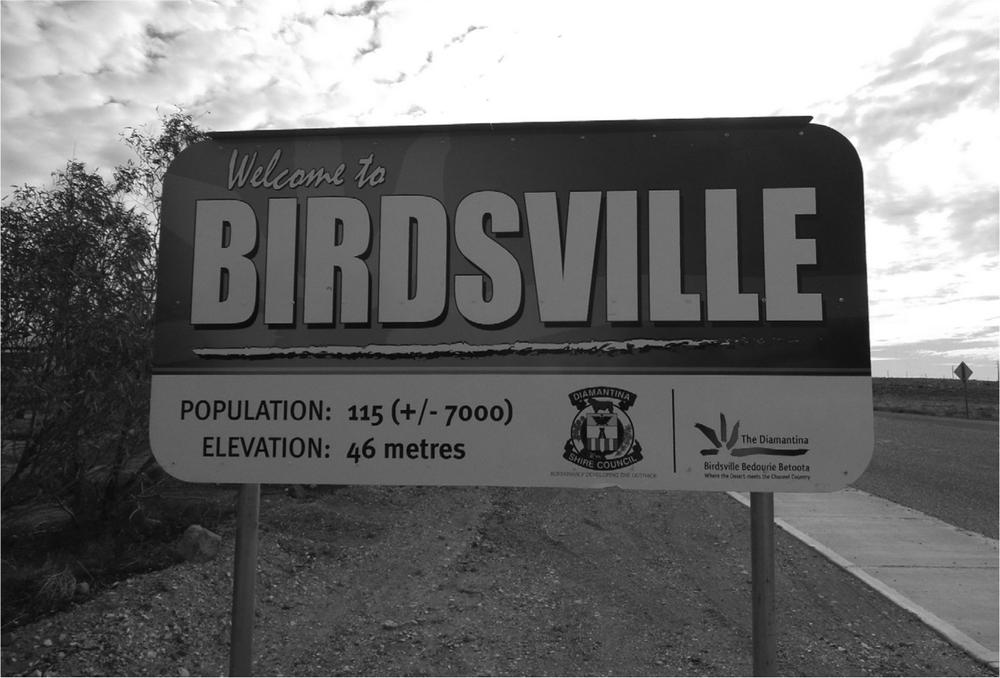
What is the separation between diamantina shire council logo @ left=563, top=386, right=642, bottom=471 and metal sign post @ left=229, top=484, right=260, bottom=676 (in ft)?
4.61

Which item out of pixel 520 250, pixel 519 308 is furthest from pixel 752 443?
pixel 520 250

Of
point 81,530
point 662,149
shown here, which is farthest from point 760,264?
point 81,530

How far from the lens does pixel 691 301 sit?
8.41ft

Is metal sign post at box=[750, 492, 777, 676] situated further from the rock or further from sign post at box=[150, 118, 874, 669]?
the rock

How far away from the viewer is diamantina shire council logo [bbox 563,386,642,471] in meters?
2.54

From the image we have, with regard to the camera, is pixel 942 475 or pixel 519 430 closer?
pixel 519 430

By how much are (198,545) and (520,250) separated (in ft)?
17.4

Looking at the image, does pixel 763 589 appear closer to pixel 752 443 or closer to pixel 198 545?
pixel 752 443

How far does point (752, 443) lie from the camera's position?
2.50m

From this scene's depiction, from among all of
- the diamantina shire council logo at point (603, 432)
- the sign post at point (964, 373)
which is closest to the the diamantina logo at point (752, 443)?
the diamantina shire council logo at point (603, 432)

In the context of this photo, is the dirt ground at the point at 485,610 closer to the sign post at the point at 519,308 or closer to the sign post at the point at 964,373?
the sign post at the point at 519,308

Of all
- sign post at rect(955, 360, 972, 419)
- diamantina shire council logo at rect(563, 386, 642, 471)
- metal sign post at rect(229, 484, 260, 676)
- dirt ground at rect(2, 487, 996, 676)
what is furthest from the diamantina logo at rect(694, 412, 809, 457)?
sign post at rect(955, 360, 972, 419)

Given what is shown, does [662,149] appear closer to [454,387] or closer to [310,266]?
[454,387]

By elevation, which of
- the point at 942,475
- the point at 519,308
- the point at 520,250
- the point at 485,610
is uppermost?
the point at 520,250
